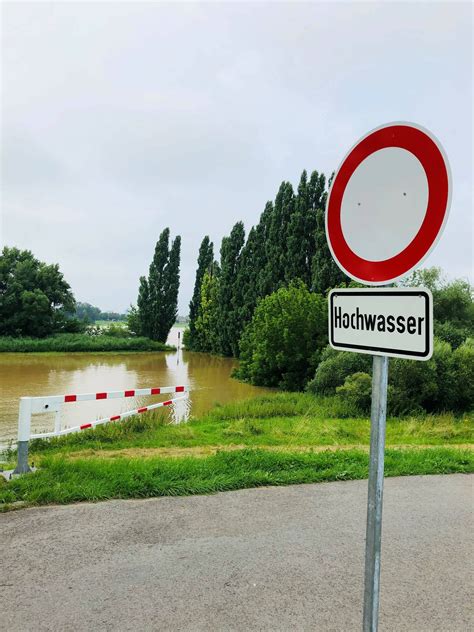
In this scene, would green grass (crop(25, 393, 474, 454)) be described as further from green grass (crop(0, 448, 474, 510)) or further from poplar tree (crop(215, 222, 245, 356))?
poplar tree (crop(215, 222, 245, 356))

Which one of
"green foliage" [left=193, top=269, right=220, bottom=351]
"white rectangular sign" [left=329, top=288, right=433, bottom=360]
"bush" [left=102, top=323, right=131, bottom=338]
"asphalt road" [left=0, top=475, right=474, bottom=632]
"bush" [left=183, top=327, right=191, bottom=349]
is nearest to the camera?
"white rectangular sign" [left=329, top=288, right=433, bottom=360]

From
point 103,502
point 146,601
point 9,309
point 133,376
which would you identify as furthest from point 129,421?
point 9,309

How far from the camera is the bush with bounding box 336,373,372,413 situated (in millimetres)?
13430

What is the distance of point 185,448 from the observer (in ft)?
25.0

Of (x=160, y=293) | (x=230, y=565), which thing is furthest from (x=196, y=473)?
(x=160, y=293)

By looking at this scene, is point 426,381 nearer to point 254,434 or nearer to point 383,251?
point 254,434

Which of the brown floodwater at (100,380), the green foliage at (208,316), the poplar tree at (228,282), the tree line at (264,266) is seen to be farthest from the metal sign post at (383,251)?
the green foliage at (208,316)

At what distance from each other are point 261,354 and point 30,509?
20222 mm

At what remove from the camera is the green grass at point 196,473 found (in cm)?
460

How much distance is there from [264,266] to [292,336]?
1858 cm

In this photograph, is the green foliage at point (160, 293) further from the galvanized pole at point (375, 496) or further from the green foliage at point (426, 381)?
the galvanized pole at point (375, 496)

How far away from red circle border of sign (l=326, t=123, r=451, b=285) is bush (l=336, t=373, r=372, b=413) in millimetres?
11920

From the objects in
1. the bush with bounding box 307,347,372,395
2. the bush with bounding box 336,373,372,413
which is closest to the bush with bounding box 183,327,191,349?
the bush with bounding box 307,347,372,395

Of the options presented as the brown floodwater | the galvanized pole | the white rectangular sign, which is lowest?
the brown floodwater
